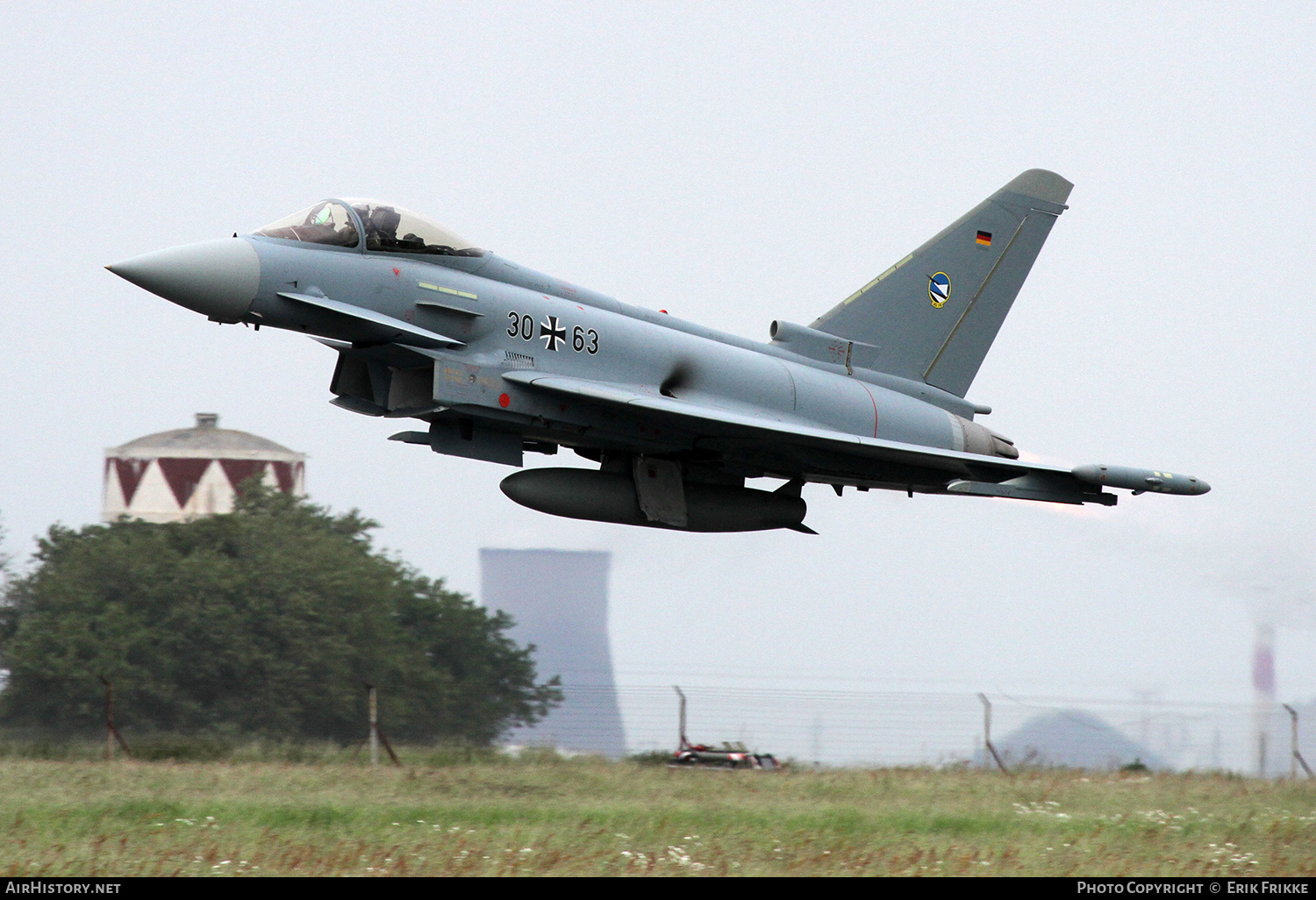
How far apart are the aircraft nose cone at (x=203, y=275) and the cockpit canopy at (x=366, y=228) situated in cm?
51

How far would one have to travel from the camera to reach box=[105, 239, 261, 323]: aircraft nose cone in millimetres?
11609

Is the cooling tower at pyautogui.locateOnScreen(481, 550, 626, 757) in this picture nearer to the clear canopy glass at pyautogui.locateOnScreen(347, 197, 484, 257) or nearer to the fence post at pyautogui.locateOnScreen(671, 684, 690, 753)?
the fence post at pyautogui.locateOnScreen(671, 684, 690, 753)

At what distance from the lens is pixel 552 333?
13.3 metres

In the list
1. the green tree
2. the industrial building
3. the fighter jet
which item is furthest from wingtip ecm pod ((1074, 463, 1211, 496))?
the industrial building

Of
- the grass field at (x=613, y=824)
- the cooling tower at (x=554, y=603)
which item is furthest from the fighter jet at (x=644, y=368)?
the cooling tower at (x=554, y=603)

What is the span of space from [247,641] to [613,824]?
19.0 metres

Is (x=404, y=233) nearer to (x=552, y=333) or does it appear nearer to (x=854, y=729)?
(x=552, y=333)

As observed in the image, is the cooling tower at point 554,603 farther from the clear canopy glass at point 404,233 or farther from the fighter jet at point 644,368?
the clear canopy glass at point 404,233

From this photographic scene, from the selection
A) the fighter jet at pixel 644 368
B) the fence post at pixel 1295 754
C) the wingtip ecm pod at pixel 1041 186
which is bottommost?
the fence post at pixel 1295 754

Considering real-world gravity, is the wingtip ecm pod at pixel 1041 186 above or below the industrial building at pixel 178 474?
above

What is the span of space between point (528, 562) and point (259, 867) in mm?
22989

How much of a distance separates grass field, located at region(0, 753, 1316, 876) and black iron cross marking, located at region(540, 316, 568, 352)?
4.44 metres

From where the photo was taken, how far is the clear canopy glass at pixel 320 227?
12.3 m

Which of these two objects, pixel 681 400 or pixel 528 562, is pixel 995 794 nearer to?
pixel 681 400
